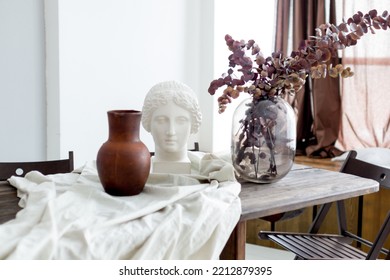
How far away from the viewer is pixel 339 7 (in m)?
3.46

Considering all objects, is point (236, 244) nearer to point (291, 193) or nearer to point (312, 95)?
point (291, 193)

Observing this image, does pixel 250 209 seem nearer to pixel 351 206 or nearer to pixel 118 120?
pixel 118 120

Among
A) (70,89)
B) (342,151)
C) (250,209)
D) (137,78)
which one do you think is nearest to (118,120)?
(250,209)

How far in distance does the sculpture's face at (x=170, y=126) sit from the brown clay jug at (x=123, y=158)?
0.24 m

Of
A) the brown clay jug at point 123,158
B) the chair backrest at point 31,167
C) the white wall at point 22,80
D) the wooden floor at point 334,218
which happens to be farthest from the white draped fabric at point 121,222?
the wooden floor at point 334,218

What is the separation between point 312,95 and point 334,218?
0.94 m

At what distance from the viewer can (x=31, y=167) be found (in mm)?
1915

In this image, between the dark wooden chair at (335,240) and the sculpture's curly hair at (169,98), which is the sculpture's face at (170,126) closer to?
the sculpture's curly hair at (169,98)

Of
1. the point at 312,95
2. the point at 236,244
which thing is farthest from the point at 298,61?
the point at 312,95

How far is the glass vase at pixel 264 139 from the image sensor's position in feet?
5.33

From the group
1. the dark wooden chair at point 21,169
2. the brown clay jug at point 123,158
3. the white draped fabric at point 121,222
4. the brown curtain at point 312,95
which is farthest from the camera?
the brown curtain at point 312,95

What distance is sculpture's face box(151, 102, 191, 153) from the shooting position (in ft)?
5.34

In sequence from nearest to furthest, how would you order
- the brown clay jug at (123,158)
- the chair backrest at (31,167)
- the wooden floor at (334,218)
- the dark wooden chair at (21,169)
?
the brown clay jug at (123,158)
the dark wooden chair at (21,169)
the chair backrest at (31,167)
the wooden floor at (334,218)
